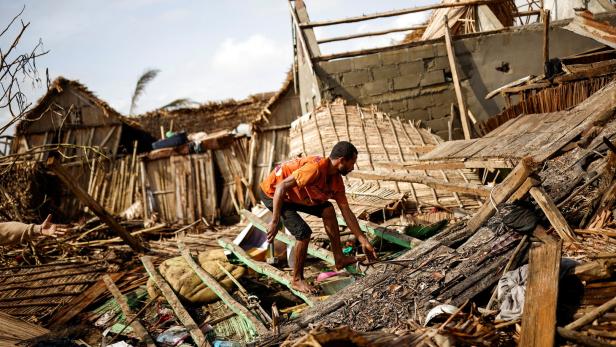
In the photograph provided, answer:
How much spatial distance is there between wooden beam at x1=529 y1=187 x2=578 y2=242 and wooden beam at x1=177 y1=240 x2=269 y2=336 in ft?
7.86

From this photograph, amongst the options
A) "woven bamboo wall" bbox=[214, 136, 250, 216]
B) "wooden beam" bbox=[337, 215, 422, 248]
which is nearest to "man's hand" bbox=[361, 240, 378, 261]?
"wooden beam" bbox=[337, 215, 422, 248]

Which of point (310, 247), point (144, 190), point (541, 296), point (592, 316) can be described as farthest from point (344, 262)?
point (144, 190)

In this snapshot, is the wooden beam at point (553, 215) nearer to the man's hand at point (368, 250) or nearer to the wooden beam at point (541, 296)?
the wooden beam at point (541, 296)

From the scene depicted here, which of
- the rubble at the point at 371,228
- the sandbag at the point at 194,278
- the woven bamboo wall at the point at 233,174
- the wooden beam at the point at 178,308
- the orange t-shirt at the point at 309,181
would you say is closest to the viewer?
the rubble at the point at 371,228

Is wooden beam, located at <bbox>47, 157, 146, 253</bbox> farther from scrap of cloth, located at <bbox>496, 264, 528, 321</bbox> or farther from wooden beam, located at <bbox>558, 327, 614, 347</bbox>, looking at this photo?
wooden beam, located at <bbox>558, 327, 614, 347</bbox>

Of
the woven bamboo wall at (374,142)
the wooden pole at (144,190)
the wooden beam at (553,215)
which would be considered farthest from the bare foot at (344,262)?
the wooden pole at (144,190)

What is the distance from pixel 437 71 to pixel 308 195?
18.9 feet

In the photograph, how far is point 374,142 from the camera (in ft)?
27.4

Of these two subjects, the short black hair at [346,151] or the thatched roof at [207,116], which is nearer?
the short black hair at [346,151]

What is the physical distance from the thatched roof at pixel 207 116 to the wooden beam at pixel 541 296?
13823mm

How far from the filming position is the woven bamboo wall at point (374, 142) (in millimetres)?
7000

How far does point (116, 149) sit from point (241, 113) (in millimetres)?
4494

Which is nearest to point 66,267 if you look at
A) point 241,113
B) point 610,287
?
point 610,287

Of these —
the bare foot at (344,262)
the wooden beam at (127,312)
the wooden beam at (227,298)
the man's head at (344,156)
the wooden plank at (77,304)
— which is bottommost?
the wooden plank at (77,304)
